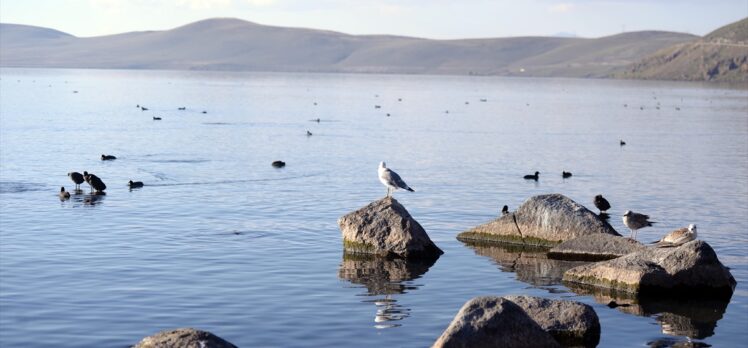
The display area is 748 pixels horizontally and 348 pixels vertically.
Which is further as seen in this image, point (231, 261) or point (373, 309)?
point (231, 261)

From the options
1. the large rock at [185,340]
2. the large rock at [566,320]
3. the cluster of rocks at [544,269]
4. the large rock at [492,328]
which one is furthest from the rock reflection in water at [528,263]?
the large rock at [185,340]

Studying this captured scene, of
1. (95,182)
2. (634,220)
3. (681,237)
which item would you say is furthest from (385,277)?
(95,182)

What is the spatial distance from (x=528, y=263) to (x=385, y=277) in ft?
13.9

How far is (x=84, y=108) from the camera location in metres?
104

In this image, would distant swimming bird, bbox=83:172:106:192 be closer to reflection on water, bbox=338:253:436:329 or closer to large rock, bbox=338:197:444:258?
large rock, bbox=338:197:444:258

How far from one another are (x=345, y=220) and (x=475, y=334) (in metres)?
11.0

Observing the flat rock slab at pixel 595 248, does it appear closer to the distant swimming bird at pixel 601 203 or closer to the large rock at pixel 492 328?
the distant swimming bird at pixel 601 203

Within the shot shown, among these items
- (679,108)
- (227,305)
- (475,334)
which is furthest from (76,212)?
(679,108)

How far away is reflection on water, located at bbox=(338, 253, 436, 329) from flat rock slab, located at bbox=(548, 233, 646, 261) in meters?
3.48

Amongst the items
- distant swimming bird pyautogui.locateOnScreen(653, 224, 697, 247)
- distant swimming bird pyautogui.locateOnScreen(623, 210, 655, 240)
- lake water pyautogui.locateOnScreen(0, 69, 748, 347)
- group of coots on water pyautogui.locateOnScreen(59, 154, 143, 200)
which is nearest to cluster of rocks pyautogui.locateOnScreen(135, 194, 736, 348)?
lake water pyautogui.locateOnScreen(0, 69, 748, 347)

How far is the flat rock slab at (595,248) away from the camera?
25.6 meters

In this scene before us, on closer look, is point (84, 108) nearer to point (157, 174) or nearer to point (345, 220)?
point (157, 174)

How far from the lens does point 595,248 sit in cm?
2619

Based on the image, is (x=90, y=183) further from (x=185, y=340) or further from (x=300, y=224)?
(x=185, y=340)
